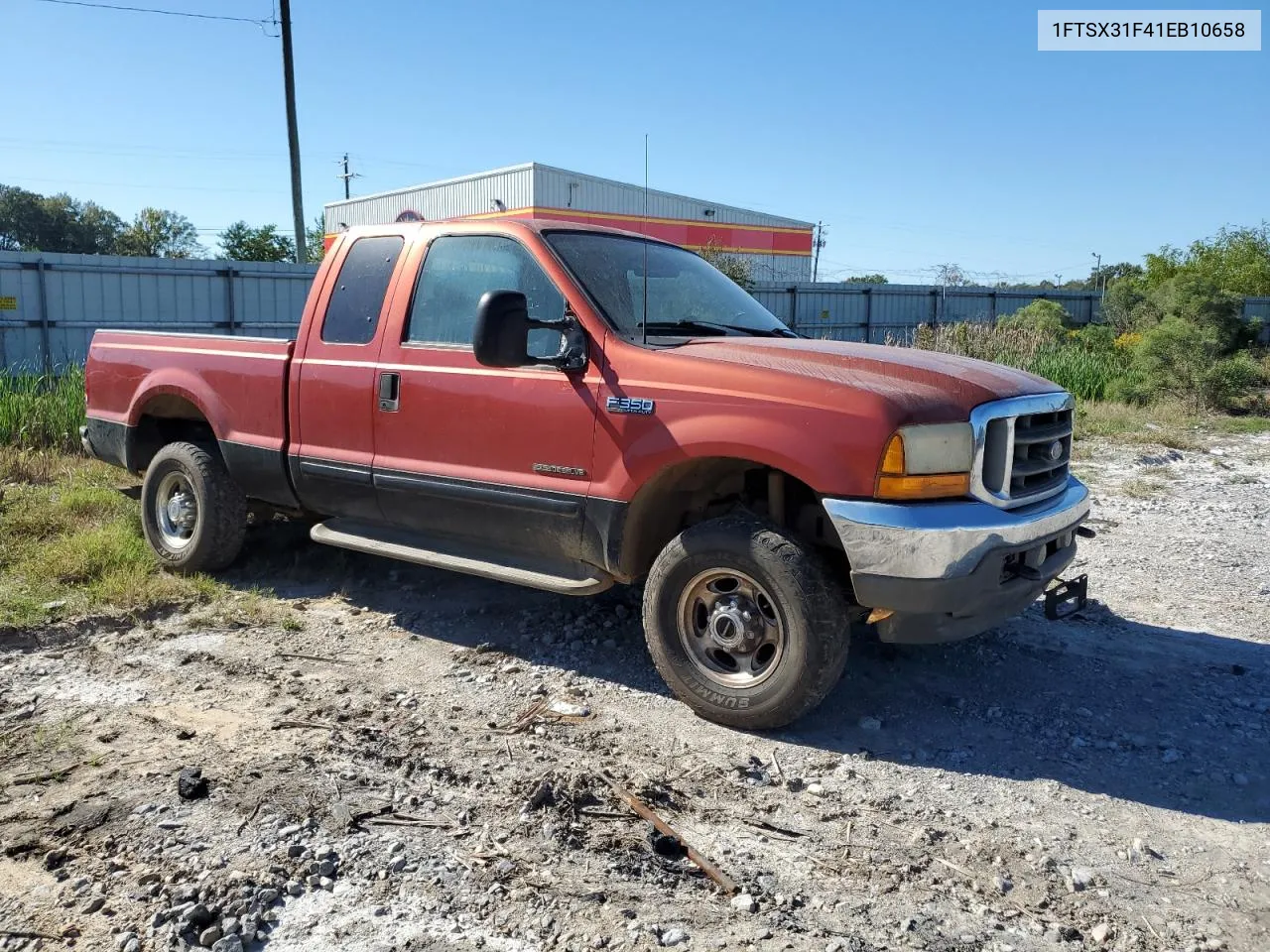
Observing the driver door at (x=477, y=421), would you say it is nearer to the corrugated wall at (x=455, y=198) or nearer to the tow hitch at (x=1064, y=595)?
the tow hitch at (x=1064, y=595)

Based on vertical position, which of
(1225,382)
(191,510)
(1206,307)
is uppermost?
(1206,307)

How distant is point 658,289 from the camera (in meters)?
4.86

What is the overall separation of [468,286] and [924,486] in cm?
243

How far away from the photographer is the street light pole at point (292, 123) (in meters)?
22.3

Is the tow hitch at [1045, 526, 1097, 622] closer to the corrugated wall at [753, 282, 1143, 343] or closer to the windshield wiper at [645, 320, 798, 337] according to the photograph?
the windshield wiper at [645, 320, 798, 337]

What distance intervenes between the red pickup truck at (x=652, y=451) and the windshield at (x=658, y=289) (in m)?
0.02

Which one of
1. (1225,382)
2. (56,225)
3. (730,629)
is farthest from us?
(56,225)

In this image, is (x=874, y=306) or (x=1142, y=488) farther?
(x=874, y=306)

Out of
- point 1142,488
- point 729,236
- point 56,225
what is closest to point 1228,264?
point 729,236

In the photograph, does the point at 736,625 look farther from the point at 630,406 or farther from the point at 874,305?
the point at 874,305

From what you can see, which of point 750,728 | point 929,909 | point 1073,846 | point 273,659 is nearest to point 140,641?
point 273,659

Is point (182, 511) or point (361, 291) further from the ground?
point (361, 291)

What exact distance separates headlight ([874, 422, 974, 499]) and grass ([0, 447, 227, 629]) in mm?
3986

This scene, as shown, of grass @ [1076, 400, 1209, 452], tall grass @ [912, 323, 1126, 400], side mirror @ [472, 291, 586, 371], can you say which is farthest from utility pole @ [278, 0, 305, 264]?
side mirror @ [472, 291, 586, 371]
